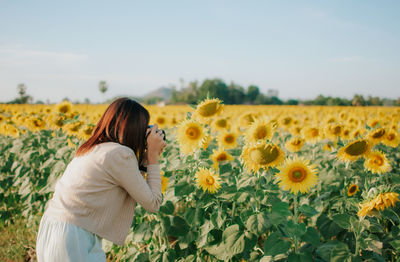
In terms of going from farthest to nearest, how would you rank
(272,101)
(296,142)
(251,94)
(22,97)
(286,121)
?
(251,94)
(272,101)
(22,97)
(286,121)
(296,142)

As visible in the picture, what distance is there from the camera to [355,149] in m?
2.72

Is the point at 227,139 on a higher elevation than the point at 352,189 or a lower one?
higher

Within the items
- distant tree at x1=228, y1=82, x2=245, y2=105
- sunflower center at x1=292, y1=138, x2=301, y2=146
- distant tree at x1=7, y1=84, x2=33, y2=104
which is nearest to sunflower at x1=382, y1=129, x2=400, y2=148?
sunflower center at x1=292, y1=138, x2=301, y2=146

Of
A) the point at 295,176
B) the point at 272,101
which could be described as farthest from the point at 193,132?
the point at 272,101

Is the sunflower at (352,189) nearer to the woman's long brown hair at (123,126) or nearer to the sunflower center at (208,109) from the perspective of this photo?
the sunflower center at (208,109)

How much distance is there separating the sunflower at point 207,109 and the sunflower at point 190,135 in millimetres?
170

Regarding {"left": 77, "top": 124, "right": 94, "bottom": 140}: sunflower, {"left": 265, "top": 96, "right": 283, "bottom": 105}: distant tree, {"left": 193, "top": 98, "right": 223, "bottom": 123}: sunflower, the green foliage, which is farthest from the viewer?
{"left": 265, "top": 96, "right": 283, "bottom": 105}: distant tree

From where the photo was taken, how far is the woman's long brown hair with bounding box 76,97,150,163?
74.4 inches

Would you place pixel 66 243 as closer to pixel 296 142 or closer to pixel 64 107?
pixel 296 142

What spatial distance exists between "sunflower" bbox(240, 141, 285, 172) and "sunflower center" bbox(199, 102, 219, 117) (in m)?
0.74

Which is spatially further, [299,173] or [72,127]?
[72,127]

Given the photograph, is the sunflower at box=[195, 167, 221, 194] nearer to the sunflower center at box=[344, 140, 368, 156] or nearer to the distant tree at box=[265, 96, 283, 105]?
the sunflower center at box=[344, 140, 368, 156]

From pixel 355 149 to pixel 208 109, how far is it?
1363 mm

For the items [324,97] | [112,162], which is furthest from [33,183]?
[324,97]
